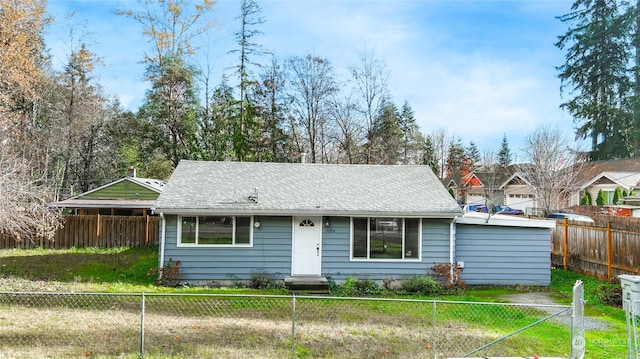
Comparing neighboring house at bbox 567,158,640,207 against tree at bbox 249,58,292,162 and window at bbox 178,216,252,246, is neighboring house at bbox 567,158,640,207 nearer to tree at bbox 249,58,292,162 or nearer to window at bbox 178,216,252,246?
tree at bbox 249,58,292,162

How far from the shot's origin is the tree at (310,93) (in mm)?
26141

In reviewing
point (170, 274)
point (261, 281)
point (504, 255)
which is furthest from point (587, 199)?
point (170, 274)

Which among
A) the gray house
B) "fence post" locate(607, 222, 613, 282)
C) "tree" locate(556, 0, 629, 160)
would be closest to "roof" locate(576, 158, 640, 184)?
"tree" locate(556, 0, 629, 160)

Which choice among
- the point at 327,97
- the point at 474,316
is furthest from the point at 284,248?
the point at 327,97

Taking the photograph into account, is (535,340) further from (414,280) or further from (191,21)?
(191,21)

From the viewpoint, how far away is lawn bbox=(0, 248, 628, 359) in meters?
A: 6.25

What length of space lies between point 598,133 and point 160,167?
35.0m

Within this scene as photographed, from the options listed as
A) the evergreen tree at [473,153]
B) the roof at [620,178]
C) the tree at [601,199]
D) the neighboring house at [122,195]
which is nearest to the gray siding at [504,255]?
the neighboring house at [122,195]

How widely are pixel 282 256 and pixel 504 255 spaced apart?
6.58m

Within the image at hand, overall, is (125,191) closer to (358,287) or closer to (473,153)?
(358,287)

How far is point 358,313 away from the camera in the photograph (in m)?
8.24

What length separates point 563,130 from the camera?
28.1 meters

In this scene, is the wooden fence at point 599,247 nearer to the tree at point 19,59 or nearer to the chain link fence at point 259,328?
the chain link fence at point 259,328

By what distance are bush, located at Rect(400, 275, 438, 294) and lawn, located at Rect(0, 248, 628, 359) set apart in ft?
1.54
